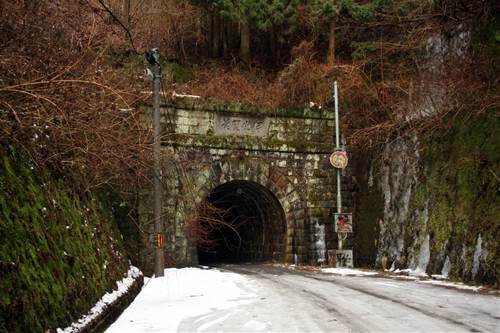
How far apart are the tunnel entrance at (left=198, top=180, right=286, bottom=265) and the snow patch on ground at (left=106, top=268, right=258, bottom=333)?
371cm

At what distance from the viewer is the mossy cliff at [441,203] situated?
9.77 m

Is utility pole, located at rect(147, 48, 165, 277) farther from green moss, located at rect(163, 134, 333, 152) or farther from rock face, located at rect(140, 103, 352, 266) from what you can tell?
green moss, located at rect(163, 134, 333, 152)

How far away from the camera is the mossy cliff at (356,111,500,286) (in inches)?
385

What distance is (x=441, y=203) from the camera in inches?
458

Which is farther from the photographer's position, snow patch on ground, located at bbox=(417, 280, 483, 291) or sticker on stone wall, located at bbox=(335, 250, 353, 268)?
sticker on stone wall, located at bbox=(335, 250, 353, 268)

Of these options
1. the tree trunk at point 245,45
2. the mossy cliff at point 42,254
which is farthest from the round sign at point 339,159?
the tree trunk at point 245,45

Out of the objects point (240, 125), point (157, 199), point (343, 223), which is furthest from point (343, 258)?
point (157, 199)

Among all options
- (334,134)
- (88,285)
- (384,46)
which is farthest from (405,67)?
(88,285)

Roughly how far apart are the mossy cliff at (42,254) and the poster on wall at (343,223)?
8.93 m

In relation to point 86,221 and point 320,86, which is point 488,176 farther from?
point 320,86

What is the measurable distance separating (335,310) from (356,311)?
281 millimetres

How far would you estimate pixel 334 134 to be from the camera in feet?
54.7

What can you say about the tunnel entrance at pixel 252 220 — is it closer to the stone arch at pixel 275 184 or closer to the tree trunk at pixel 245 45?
the stone arch at pixel 275 184

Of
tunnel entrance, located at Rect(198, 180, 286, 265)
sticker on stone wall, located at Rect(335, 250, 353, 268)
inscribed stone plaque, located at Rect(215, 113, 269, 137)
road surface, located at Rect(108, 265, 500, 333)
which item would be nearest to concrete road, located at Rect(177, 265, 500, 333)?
road surface, located at Rect(108, 265, 500, 333)
